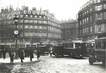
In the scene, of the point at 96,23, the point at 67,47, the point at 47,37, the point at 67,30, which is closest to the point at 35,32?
the point at 47,37

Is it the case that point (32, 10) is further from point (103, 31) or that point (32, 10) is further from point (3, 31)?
point (103, 31)

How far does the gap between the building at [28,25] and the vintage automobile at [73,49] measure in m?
42.0

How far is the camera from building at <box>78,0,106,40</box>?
5100cm

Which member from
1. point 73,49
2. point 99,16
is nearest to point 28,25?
point 99,16

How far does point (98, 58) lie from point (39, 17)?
6759 cm

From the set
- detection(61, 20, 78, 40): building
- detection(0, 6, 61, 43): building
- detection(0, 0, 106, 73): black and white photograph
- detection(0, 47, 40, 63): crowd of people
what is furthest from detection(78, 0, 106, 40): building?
detection(61, 20, 78, 40): building

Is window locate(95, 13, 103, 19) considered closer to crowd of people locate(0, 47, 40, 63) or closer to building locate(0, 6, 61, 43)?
crowd of people locate(0, 47, 40, 63)

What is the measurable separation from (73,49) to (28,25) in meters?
53.5

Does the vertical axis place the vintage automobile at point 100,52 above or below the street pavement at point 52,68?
above

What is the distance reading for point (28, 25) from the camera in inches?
3214

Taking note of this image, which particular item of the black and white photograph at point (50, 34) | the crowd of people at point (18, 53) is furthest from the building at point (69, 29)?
the crowd of people at point (18, 53)

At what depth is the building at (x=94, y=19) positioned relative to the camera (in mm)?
51000

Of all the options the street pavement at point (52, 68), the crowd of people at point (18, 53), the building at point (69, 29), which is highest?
the building at point (69, 29)

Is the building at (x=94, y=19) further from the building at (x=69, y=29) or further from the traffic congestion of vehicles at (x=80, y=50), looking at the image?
the building at (x=69, y=29)
